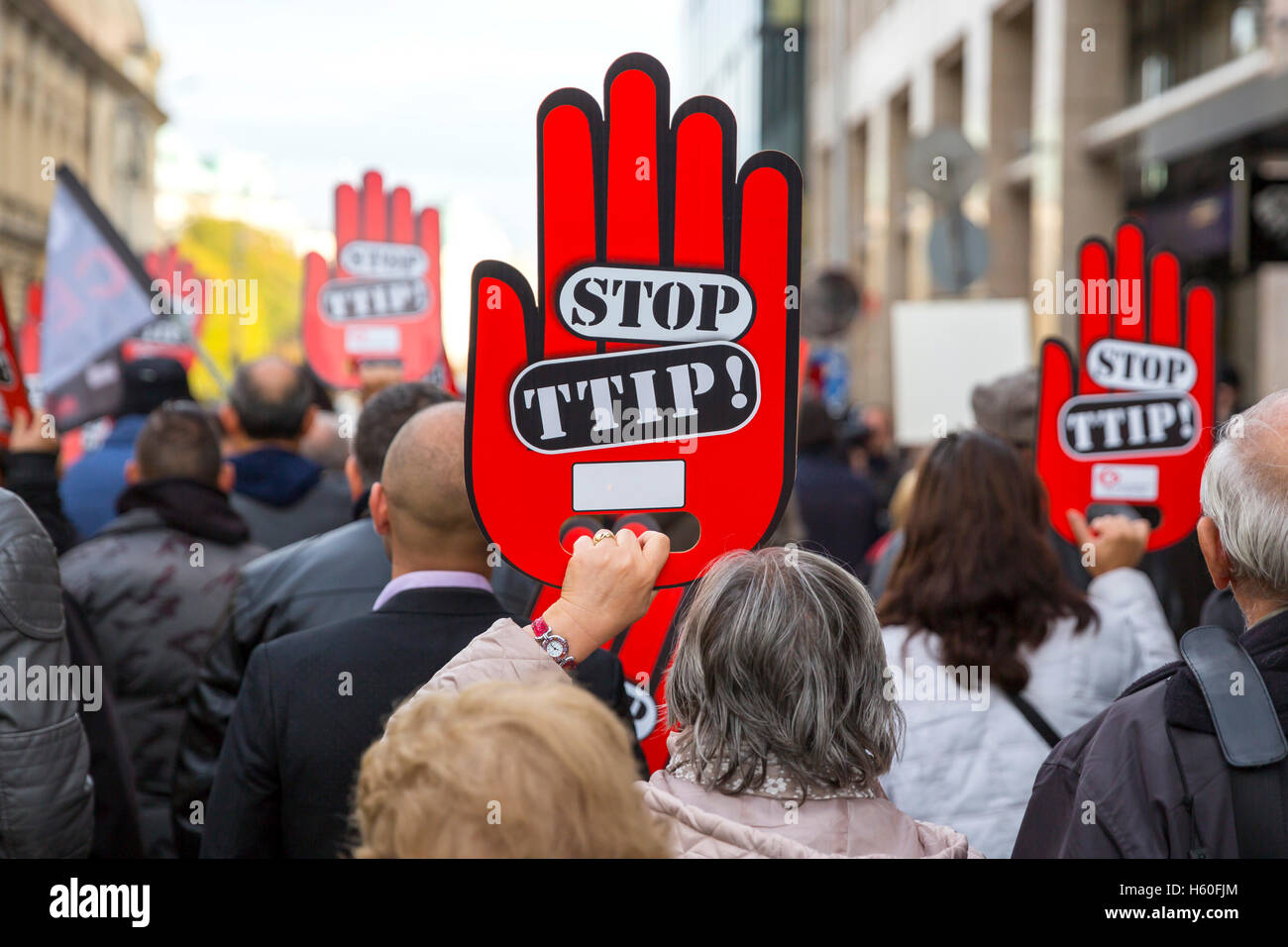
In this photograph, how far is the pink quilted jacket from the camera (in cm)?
195

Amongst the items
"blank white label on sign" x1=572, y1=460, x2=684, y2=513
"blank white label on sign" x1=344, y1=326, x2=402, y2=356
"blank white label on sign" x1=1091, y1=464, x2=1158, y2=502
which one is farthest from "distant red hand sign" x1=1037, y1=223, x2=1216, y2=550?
"blank white label on sign" x1=344, y1=326, x2=402, y2=356

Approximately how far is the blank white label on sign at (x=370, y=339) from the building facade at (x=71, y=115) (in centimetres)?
3032

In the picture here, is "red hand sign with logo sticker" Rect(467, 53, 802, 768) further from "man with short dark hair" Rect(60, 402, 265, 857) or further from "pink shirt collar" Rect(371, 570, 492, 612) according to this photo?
"man with short dark hair" Rect(60, 402, 265, 857)

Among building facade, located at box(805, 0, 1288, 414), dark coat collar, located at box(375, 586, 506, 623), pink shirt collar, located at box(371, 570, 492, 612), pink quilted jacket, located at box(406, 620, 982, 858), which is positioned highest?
building facade, located at box(805, 0, 1288, 414)

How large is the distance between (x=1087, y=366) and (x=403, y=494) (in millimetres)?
2412

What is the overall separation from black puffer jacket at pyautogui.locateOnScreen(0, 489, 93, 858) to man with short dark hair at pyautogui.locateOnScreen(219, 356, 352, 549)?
2120mm

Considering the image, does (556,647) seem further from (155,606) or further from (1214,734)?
(155,606)

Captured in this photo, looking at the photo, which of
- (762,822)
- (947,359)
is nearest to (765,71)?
(947,359)

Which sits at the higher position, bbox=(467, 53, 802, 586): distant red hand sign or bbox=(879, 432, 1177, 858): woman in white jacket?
bbox=(467, 53, 802, 586): distant red hand sign

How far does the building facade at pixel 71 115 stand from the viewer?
43062 millimetres

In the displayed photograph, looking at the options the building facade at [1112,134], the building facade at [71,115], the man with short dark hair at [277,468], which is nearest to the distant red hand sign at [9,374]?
the man with short dark hair at [277,468]

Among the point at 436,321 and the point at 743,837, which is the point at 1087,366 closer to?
the point at 743,837

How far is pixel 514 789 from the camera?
1514 mm
